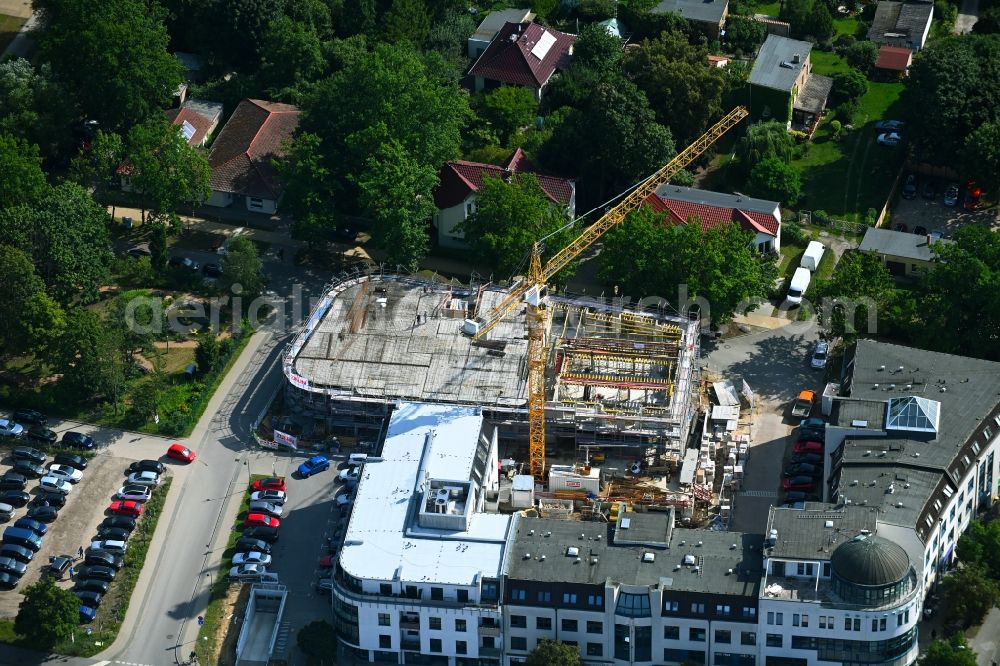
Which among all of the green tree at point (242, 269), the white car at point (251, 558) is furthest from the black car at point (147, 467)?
the green tree at point (242, 269)

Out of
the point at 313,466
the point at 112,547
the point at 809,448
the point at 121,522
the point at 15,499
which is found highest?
the point at 809,448

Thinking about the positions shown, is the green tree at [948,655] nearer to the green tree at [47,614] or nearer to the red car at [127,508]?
the green tree at [47,614]

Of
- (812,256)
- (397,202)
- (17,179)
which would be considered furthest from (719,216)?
(17,179)

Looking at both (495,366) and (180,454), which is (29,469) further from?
(495,366)

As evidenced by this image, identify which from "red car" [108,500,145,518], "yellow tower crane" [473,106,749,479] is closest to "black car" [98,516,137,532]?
"red car" [108,500,145,518]

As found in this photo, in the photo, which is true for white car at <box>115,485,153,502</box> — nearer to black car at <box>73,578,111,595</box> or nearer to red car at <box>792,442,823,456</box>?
black car at <box>73,578,111,595</box>

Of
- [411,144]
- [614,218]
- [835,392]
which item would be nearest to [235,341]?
[411,144]
